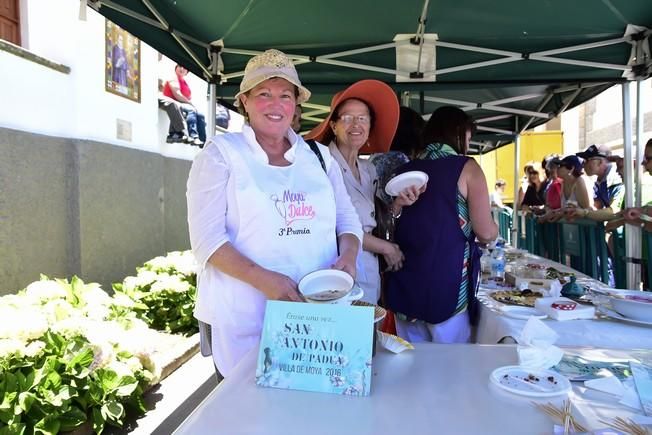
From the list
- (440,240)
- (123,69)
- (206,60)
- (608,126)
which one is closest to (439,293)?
(440,240)

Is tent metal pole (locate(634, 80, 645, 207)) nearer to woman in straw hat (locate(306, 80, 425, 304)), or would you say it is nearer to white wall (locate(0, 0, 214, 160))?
woman in straw hat (locate(306, 80, 425, 304))

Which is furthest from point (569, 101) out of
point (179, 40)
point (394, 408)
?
point (394, 408)

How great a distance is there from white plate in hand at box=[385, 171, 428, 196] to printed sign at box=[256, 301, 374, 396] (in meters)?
0.93

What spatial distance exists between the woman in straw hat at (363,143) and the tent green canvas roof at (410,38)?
0.87 metres

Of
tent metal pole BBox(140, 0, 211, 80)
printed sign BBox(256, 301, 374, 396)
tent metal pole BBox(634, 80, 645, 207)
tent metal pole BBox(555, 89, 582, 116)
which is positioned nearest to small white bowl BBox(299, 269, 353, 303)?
printed sign BBox(256, 301, 374, 396)

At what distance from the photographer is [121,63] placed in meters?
6.10

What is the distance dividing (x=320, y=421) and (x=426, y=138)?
159 cm

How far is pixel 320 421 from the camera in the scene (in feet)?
3.10

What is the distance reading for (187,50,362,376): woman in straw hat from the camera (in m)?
1.46

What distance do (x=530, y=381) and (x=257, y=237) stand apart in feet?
2.74

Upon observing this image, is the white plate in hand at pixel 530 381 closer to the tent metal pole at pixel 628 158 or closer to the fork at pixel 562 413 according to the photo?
the fork at pixel 562 413

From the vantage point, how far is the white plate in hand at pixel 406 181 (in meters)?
1.90

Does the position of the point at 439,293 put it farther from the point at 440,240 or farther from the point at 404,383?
the point at 404,383

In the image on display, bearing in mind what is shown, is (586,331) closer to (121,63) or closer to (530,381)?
(530,381)
